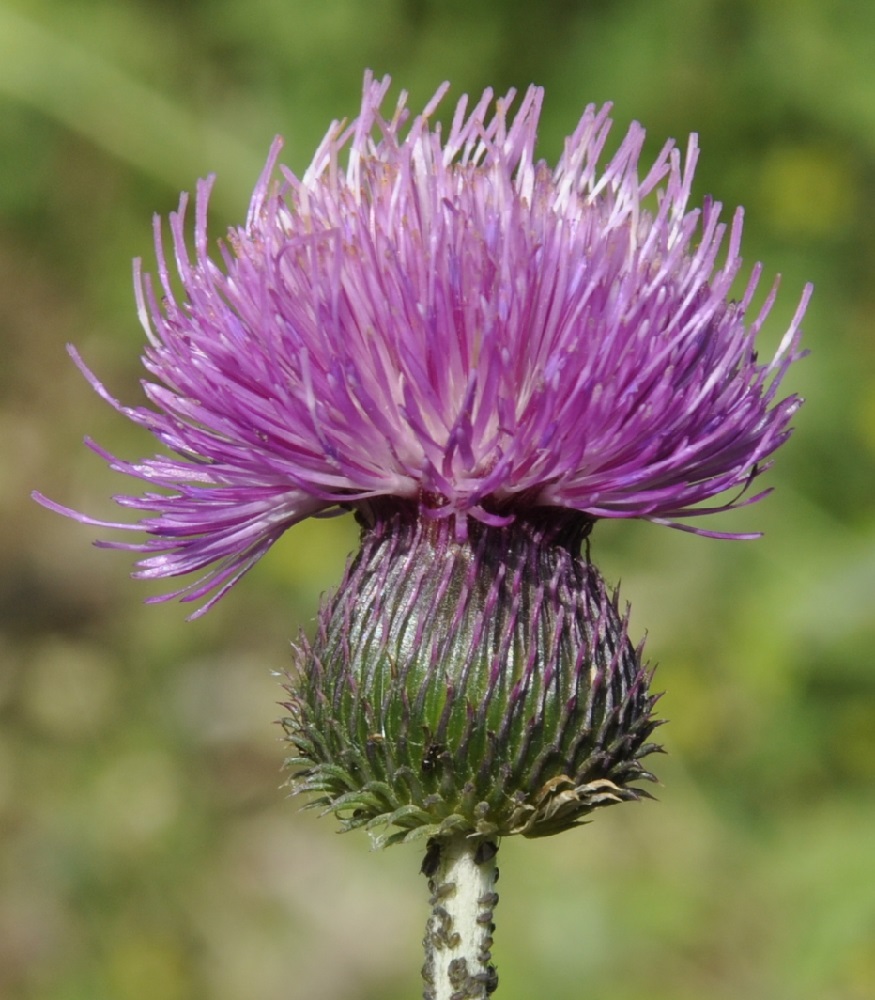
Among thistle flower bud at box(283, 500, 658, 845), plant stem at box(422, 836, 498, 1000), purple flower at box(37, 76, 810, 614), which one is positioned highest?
purple flower at box(37, 76, 810, 614)

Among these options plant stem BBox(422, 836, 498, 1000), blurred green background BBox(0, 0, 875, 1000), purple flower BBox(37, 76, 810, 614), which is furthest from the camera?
blurred green background BBox(0, 0, 875, 1000)

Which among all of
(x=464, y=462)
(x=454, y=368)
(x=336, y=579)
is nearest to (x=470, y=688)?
(x=464, y=462)

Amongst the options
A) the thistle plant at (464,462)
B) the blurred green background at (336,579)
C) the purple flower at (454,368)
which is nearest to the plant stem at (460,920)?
the thistle plant at (464,462)

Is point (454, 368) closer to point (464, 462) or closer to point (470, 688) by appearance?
point (464, 462)

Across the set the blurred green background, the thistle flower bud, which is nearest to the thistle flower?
the thistle flower bud

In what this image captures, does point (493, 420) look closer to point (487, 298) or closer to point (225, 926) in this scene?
point (487, 298)

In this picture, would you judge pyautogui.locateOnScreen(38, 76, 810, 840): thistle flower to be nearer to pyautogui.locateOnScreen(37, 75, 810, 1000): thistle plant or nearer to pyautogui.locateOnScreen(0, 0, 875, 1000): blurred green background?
pyautogui.locateOnScreen(37, 75, 810, 1000): thistle plant
